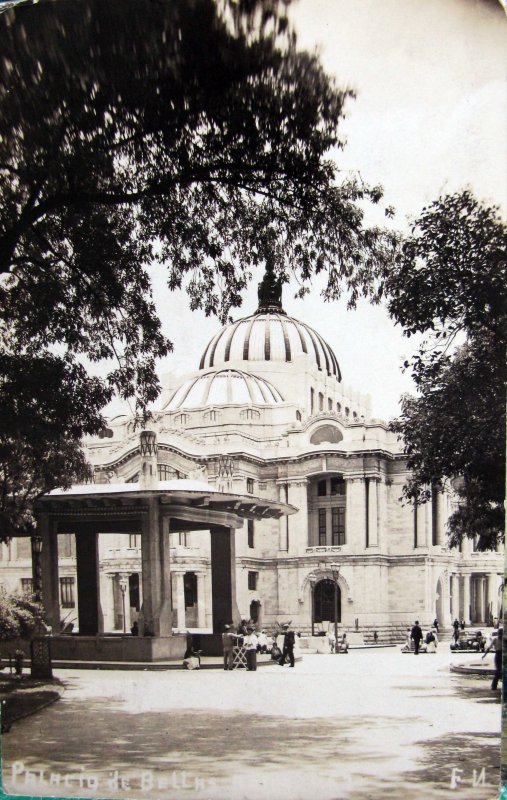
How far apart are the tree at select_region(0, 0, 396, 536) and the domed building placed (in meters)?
0.44

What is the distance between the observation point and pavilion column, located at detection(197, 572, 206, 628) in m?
10.7

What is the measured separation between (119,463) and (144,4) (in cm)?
395

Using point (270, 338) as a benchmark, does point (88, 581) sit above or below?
below

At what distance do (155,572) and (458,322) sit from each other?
4106 millimetres

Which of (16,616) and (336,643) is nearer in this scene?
(16,616)

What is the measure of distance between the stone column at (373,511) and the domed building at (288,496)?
0.03 metres

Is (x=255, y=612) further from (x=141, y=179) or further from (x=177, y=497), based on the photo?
(x=141, y=179)

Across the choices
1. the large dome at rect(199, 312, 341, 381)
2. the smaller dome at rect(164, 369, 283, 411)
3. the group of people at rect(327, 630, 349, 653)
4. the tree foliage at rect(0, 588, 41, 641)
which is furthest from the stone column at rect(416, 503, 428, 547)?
the tree foliage at rect(0, 588, 41, 641)

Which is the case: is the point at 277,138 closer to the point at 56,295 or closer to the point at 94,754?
the point at 56,295

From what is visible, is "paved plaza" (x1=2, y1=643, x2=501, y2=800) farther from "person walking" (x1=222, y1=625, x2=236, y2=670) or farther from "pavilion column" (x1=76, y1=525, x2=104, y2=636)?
"pavilion column" (x1=76, y1=525, x2=104, y2=636)

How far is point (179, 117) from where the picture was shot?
22.6 feet

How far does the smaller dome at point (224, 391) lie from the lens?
8.07m

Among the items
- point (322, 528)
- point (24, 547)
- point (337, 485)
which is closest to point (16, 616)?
point (24, 547)

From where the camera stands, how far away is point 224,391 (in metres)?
8.68
